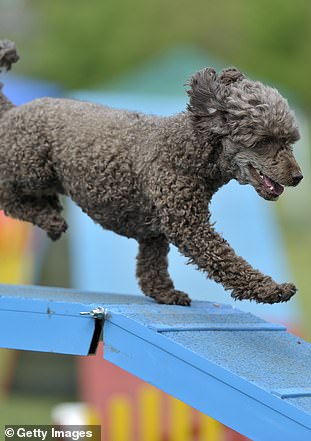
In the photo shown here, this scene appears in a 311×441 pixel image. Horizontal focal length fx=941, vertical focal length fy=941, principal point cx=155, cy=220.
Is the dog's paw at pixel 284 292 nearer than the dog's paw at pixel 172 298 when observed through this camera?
Yes

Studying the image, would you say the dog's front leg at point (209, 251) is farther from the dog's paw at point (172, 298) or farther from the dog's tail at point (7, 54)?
the dog's tail at point (7, 54)

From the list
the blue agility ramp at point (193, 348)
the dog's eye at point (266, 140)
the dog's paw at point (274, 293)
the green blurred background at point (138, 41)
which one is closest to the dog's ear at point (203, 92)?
the dog's eye at point (266, 140)

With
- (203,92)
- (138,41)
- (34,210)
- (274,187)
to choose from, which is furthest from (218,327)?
(138,41)

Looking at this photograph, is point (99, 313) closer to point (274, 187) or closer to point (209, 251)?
point (209, 251)

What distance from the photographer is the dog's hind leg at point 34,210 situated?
477cm

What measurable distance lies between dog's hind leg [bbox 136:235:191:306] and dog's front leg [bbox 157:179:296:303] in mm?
531

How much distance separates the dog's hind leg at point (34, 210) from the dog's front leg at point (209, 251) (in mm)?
805

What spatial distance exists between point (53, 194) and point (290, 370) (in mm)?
1658

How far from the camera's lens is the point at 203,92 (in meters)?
4.02

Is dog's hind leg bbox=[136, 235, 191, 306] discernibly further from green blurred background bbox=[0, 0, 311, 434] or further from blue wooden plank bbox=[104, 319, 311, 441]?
green blurred background bbox=[0, 0, 311, 434]

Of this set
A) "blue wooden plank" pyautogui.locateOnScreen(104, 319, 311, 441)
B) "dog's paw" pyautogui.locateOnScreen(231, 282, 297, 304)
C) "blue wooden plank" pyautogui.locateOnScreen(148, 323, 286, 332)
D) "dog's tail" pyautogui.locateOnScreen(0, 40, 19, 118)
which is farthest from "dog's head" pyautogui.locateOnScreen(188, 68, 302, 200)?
"dog's tail" pyautogui.locateOnScreen(0, 40, 19, 118)

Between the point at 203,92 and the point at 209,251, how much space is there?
0.68 metres

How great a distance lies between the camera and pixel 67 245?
11148 mm

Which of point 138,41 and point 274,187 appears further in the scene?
point 138,41
